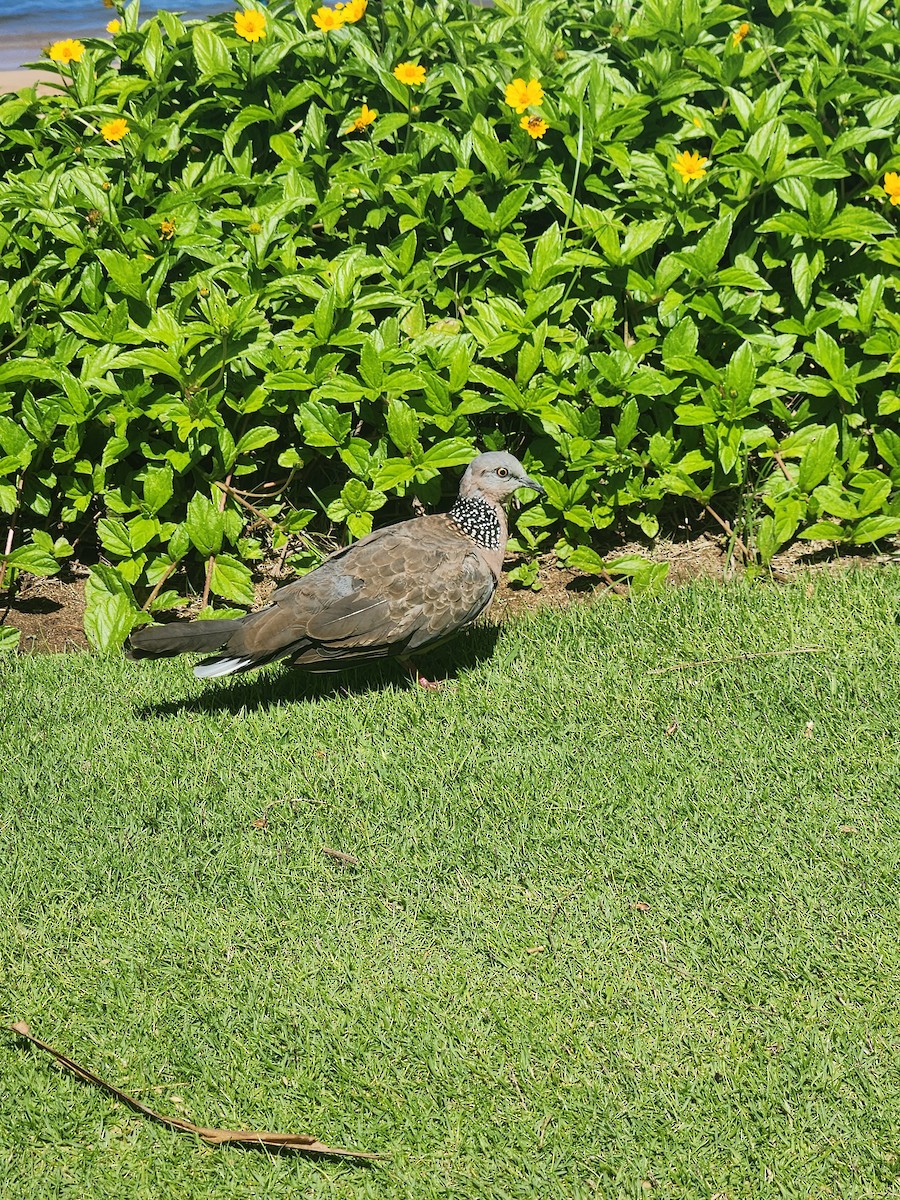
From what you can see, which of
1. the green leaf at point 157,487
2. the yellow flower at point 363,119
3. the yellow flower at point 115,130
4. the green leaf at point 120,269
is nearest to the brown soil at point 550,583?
the green leaf at point 157,487

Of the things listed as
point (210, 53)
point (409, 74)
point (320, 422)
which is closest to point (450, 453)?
point (320, 422)

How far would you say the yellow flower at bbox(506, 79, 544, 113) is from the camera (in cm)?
507

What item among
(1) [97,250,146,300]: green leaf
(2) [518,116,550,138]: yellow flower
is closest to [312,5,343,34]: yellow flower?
(2) [518,116,550,138]: yellow flower

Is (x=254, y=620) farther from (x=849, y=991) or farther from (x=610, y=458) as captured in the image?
(x=849, y=991)

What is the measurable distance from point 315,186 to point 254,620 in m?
2.16

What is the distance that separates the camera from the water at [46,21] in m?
9.15

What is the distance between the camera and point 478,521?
4.79 meters

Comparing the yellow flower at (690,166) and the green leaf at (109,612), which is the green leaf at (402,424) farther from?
the yellow flower at (690,166)

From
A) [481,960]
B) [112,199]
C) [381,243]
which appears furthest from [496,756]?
[112,199]

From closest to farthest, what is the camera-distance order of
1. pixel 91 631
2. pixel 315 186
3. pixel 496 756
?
pixel 496 756, pixel 91 631, pixel 315 186

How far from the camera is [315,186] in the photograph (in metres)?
5.41

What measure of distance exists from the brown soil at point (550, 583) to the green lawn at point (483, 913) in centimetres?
25

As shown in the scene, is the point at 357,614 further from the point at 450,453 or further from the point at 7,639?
the point at 7,639

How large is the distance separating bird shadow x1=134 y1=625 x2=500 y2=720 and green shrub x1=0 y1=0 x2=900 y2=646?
1.50 feet
